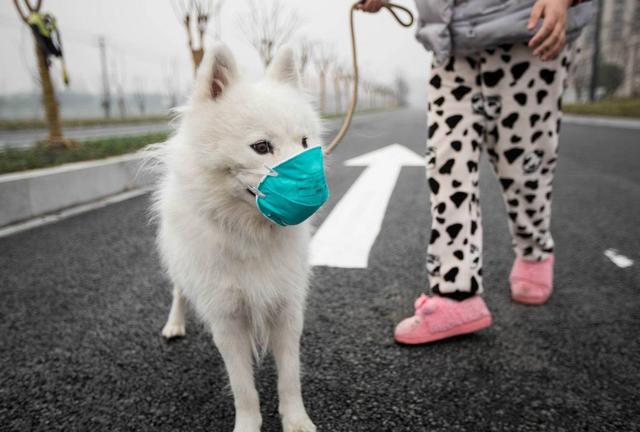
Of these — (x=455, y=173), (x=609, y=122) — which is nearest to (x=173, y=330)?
(x=455, y=173)

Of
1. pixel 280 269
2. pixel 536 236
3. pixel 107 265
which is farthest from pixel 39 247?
pixel 536 236

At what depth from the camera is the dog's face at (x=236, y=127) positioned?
1489mm

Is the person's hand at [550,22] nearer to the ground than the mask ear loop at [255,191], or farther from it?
farther from it

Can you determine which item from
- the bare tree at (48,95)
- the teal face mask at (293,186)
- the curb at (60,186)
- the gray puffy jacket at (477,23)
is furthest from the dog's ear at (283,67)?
the bare tree at (48,95)

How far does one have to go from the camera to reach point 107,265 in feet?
11.1

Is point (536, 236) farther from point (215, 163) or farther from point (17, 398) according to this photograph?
point (17, 398)

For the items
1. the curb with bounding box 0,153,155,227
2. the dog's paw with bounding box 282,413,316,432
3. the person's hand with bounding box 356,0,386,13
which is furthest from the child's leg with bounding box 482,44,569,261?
the curb with bounding box 0,153,155,227

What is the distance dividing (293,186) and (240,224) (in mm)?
337

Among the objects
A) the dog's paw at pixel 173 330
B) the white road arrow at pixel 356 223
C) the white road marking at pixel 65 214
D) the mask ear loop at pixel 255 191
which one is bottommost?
the dog's paw at pixel 173 330

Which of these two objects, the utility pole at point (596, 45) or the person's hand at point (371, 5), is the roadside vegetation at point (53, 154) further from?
the utility pole at point (596, 45)

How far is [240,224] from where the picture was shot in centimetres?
162

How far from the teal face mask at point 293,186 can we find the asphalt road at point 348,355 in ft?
2.96

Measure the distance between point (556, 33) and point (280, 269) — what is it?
4.73 feet

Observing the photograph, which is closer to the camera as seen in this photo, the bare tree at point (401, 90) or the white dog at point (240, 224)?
the white dog at point (240, 224)
